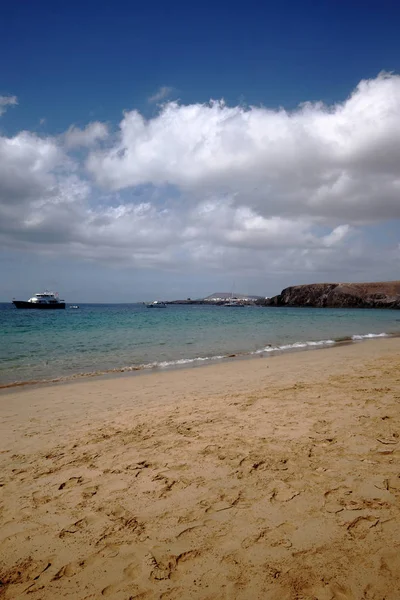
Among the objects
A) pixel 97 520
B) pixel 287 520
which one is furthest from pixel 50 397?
pixel 287 520

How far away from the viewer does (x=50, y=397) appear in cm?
954

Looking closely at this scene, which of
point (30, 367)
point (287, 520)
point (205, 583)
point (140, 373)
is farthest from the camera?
point (30, 367)

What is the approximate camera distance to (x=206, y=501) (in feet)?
12.8

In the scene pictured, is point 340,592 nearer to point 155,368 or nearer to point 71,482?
point 71,482

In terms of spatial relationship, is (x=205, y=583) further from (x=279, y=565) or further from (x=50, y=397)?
(x=50, y=397)

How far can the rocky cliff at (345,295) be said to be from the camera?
12781 centimetres

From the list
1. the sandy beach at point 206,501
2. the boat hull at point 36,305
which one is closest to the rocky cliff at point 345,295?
the boat hull at point 36,305

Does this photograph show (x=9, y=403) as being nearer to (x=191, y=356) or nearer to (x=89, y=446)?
(x=89, y=446)

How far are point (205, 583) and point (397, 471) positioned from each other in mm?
2855

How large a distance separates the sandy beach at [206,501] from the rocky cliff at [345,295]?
13068cm

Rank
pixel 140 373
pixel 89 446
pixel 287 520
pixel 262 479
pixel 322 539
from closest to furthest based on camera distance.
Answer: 1. pixel 322 539
2. pixel 287 520
3. pixel 262 479
4. pixel 89 446
5. pixel 140 373

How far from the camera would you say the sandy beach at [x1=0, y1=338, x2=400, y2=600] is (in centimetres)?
280

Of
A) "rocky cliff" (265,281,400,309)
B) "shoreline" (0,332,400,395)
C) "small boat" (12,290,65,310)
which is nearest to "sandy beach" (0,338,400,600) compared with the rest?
"shoreline" (0,332,400,395)

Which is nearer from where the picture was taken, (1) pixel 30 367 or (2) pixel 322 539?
(2) pixel 322 539
